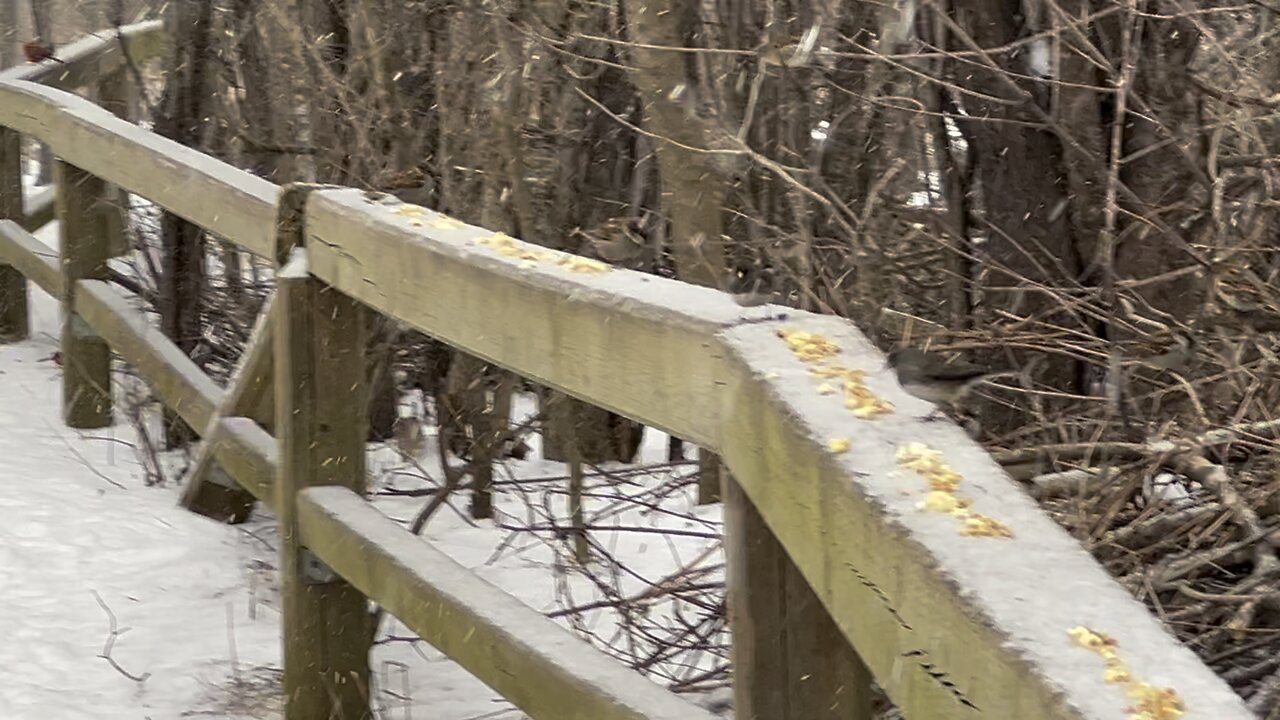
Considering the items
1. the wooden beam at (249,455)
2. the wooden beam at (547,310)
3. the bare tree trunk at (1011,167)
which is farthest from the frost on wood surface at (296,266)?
the bare tree trunk at (1011,167)

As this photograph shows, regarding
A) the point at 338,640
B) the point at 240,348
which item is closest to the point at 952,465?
the point at 338,640

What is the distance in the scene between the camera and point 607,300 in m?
1.97

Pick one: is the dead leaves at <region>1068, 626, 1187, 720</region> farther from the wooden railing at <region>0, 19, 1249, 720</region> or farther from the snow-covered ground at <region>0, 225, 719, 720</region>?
the snow-covered ground at <region>0, 225, 719, 720</region>

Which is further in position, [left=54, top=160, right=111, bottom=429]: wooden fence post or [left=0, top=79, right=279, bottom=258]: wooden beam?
[left=54, top=160, right=111, bottom=429]: wooden fence post

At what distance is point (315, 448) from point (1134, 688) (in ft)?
8.16

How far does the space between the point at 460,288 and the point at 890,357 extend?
0.85 meters

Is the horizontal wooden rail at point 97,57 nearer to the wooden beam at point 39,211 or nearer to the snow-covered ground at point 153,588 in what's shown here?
the wooden beam at point 39,211

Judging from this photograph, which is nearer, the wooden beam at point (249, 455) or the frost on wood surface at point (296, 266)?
the frost on wood surface at point (296, 266)

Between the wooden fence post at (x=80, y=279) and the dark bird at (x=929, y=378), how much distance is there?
13.8ft

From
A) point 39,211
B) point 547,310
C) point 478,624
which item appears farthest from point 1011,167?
point 39,211

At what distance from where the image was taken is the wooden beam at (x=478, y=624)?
2123 millimetres

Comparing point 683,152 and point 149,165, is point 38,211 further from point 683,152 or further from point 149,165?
point 683,152

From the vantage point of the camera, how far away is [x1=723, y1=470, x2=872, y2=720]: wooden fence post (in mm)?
1624

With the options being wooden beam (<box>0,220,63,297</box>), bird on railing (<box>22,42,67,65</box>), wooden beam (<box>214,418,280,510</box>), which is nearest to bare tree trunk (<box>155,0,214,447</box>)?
wooden beam (<box>0,220,63,297</box>)
